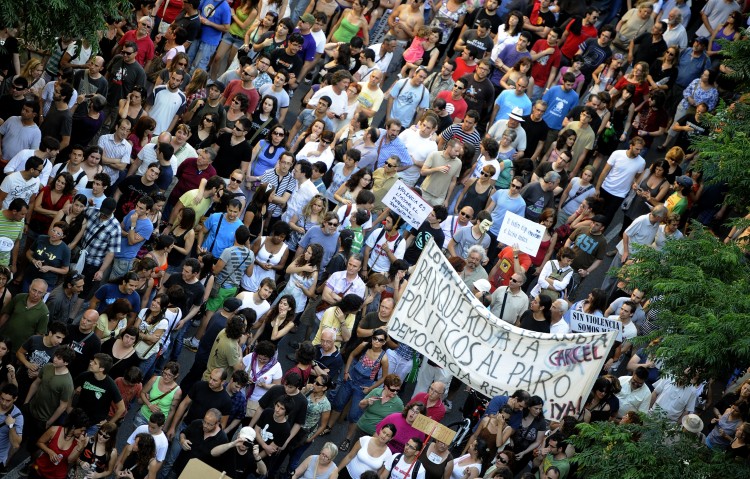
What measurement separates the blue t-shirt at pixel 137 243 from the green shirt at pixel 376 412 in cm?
330

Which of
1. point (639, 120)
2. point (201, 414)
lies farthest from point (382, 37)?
point (201, 414)

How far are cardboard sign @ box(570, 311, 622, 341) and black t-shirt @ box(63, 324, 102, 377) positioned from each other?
6.21 metres

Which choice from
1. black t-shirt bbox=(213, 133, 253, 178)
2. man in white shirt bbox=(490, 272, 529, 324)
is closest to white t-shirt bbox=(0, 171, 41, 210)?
black t-shirt bbox=(213, 133, 253, 178)

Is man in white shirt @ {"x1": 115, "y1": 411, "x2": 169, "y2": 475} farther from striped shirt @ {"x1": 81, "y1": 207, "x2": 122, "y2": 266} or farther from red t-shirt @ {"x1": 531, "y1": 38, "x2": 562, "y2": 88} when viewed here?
red t-shirt @ {"x1": 531, "y1": 38, "x2": 562, "y2": 88}

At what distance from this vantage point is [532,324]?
63.9 ft

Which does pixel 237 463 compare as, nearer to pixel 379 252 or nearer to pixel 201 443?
pixel 201 443

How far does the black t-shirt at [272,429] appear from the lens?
16.7 m

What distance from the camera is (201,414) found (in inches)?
656

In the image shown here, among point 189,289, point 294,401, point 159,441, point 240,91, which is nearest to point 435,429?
point 294,401

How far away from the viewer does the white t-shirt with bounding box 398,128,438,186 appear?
21484 mm

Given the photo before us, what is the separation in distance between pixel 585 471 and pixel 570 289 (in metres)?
5.17

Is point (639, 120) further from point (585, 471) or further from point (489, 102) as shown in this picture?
point (585, 471)

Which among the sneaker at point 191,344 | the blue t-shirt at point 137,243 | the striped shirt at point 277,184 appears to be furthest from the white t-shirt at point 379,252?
the blue t-shirt at point 137,243

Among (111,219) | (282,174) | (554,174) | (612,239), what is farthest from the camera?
(612,239)
